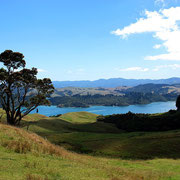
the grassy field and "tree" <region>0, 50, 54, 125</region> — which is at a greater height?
"tree" <region>0, 50, 54, 125</region>

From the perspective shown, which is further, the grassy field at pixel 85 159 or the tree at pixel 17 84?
the tree at pixel 17 84

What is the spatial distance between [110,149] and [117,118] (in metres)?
104

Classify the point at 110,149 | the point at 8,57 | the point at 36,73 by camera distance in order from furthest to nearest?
the point at 36,73 → the point at 8,57 → the point at 110,149

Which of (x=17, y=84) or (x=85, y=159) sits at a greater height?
(x=17, y=84)

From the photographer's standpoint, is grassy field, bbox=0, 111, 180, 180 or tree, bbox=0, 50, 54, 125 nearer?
grassy field, bbox=0, 111, 180, 180

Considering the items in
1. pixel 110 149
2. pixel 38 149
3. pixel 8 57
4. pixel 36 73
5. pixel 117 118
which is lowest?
pixel 117 118

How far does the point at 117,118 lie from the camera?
449ft

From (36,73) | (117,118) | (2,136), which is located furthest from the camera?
(117,118)

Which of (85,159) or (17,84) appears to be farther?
(17,84)

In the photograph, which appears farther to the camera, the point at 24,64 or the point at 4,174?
the point at 24,64

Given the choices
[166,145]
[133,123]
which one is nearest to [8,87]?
[166,145]

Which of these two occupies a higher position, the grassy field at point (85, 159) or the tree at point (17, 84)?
the tree at point (17, 84)

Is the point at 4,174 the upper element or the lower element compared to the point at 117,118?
upper

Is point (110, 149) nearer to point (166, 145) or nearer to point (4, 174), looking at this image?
point (166, 145)
